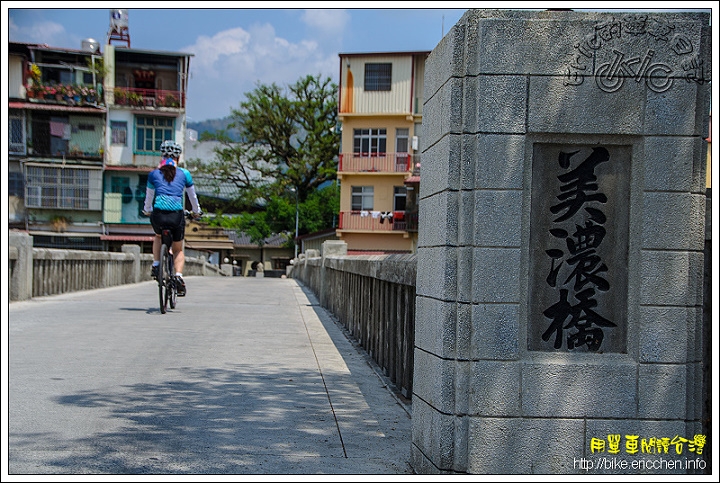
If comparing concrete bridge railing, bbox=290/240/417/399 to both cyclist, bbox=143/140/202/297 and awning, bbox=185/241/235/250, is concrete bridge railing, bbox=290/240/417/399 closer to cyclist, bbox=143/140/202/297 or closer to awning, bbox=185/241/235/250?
cyclist, bbox=143/140/202/297

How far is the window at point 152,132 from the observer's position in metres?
42.3

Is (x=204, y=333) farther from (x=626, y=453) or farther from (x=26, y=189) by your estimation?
(x=26, y=189)

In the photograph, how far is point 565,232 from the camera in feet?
11.7

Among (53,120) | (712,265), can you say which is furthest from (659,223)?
(53,120)

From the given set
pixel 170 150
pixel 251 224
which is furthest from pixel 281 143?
pixel 170 150

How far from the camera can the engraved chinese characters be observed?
11.7 feet

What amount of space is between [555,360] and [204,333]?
Result: 18.3 ft

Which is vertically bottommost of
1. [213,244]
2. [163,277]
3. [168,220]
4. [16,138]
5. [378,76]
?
[163,277]

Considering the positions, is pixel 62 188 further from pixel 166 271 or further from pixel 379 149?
pixel 166 271

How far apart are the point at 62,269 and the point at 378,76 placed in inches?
1208

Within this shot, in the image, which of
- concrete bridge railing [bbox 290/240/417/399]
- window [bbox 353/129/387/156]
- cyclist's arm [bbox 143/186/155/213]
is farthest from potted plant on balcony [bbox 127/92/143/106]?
concrete bridge railing [bbox 290/240/417/399]

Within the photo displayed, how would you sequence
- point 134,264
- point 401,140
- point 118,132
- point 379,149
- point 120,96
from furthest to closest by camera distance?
point 379,149, point 118,132, point 401,140, point 120,96, point 134,264

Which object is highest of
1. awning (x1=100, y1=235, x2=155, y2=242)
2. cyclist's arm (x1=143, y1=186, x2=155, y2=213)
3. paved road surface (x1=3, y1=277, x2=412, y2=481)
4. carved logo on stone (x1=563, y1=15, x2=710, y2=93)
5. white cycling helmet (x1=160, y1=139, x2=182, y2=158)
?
white cycling helmet (x1=160, y1=139, x2=182, y2=158)

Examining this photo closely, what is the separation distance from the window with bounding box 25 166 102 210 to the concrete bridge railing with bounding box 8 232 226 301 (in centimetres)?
2406
